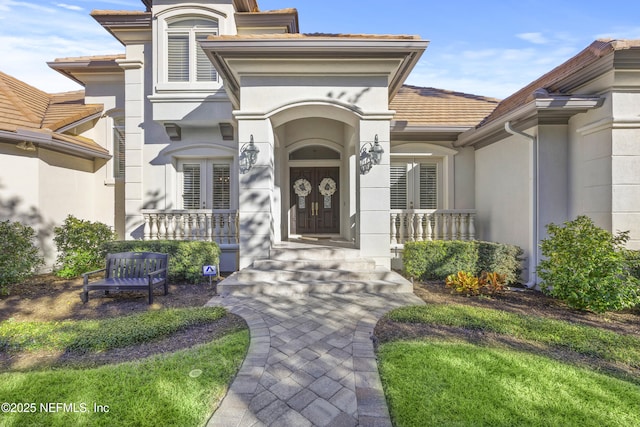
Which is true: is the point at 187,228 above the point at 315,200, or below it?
below

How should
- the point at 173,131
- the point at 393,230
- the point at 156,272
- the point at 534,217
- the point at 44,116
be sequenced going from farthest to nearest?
1. the point at 44,116
2. the point at 173,131
3. the point at 393,230
4. the point at 534,217
5. the point at 156,272

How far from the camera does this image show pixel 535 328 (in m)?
4.12

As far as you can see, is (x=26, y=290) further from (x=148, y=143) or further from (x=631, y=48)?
(x=631, y=48)

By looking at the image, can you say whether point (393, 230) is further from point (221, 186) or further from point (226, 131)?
point (226, 131)

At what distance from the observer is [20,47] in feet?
27.1

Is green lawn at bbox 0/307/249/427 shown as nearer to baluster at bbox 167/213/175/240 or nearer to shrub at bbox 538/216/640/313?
baluster at bbox 167/213/175/240

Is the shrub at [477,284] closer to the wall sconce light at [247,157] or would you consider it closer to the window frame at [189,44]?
the wall sconce light at [247,157]

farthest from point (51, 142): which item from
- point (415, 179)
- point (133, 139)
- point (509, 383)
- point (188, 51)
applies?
point (509, 383)

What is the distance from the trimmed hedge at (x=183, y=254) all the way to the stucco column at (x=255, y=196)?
949 mm

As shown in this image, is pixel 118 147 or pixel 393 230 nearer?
pixel 393 230

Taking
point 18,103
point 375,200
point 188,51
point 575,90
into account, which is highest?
point 188,51

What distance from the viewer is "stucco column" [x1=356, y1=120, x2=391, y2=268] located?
6.57 meters

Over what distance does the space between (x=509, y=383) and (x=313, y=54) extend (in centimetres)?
634

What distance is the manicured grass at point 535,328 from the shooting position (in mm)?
3545
